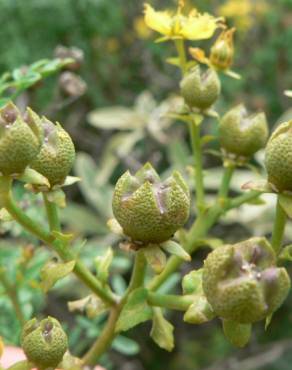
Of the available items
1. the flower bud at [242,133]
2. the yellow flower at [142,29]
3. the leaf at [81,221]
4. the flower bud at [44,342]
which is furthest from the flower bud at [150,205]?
the yellow flower at [142,29]

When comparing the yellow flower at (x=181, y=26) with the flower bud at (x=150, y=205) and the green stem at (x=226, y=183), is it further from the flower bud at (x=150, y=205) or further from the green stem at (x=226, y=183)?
the flower bud at (x=150, y=205)

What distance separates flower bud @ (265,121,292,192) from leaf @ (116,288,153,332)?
0.62 ft

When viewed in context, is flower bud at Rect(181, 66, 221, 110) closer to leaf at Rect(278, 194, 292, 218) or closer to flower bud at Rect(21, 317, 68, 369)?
leaf at Rect(278, 194, 292, 218)

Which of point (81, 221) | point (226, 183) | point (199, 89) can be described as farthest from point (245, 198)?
point (81, 221)

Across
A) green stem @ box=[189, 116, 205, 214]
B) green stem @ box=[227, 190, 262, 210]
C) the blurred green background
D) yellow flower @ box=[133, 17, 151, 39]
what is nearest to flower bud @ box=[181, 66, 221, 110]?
green stem @ box=[189, 116, 205, 214]

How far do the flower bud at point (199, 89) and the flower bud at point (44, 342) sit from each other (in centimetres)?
37

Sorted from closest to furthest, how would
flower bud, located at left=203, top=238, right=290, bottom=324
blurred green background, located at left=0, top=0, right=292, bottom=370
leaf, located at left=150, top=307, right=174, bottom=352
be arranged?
flower bud, located at left=203, top=238, right=290, bottom=324 → leaf, located at left=150, top=307, right=174, bottom=352 → blurred green background, located at left=0, top=0, right=292, bottom=370

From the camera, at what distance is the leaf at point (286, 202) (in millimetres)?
793

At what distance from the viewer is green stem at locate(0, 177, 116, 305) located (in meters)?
0.76

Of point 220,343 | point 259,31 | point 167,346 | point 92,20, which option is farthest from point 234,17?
point 167,346

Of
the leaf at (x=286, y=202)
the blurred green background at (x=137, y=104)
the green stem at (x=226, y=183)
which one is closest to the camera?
→ the leaf at (x=286, y=202)

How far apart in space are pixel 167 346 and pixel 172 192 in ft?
0.73

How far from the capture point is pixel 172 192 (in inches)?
30.0

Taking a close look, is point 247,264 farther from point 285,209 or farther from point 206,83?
point 206,83
